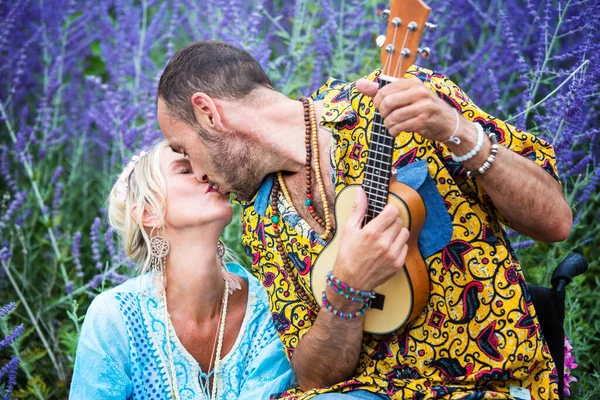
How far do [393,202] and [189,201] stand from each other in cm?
84

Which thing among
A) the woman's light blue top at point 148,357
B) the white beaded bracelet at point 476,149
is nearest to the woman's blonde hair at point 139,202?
the woman's light blue top at point 148,357

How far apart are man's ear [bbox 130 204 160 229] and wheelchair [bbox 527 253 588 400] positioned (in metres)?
1.27

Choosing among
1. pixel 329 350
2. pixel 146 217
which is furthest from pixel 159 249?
pixel 329 350

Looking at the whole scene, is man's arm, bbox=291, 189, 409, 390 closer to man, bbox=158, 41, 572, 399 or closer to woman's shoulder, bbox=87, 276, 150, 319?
man, bbox=158, 41, 572, 399

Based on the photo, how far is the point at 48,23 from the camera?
13.6 feet

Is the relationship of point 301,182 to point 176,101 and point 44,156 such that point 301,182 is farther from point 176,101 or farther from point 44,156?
point 44,156

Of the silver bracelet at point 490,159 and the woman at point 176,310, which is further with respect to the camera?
Answer: the woman at point 176,310

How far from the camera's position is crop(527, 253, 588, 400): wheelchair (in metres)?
2.05

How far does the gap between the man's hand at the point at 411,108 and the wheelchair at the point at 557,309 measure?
2.29ft

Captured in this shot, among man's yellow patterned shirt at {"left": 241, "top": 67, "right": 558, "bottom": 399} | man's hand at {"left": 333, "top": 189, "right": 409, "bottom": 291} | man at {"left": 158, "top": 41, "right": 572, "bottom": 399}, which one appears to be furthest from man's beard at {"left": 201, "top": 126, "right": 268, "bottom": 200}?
man's hand at {"left": 333, "top": 189, "right": 409, "bottom": 291}

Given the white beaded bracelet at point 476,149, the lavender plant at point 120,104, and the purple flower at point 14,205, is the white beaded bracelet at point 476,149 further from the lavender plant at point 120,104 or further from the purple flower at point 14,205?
the purple flower at point 14,205

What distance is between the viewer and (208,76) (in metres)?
2.20

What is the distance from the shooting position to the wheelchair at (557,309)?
2055 millimetres

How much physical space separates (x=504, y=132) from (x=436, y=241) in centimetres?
34
